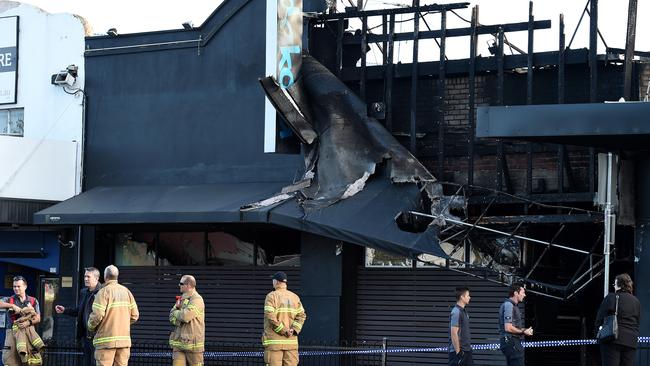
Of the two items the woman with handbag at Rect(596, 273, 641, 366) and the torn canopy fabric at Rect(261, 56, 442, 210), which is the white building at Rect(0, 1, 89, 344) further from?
the woman with handbag at Rect(596, 273, 641, 366)

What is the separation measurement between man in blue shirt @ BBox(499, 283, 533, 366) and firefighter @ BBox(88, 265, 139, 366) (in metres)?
4.76

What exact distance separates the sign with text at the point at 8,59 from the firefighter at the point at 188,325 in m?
7.71

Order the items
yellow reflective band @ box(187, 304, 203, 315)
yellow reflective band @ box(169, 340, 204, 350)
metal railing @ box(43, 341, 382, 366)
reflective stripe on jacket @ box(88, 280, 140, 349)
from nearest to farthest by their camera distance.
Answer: reflective stripe on jacket @ box(88, 280, 140, 349) → yellow reflective band @ box(187, 304, 203, 315) → yellow reflective band @ box(169, 340, 204, 350) → metal railing @ box(43, 341, 382, 366)

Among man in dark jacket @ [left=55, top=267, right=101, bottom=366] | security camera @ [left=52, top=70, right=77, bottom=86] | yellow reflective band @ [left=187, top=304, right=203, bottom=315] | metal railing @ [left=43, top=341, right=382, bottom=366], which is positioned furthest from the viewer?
security camera @ [left=52, top=70, right=77, bottom=86]

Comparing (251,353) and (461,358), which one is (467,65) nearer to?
(461,358)

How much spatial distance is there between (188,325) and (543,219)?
5.23m

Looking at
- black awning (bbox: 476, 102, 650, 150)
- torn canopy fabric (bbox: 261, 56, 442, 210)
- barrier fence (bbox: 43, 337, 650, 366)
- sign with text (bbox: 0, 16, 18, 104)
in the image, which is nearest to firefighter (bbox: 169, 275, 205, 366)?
barrier fence (bbox: 43, 337, 650, 366)

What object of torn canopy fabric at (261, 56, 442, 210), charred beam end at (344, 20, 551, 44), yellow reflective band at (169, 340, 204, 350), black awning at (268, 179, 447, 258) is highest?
charred beam end at (344, 20, 551, 44)

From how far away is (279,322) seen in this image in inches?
639

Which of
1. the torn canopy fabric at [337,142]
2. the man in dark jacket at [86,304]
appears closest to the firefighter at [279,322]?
the torn canopy fabric at [337,142]

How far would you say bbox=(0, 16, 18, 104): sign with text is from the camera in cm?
2248

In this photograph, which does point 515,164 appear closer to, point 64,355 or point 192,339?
point 192,339

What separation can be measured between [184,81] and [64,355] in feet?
16.5

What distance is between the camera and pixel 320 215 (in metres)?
17.9
